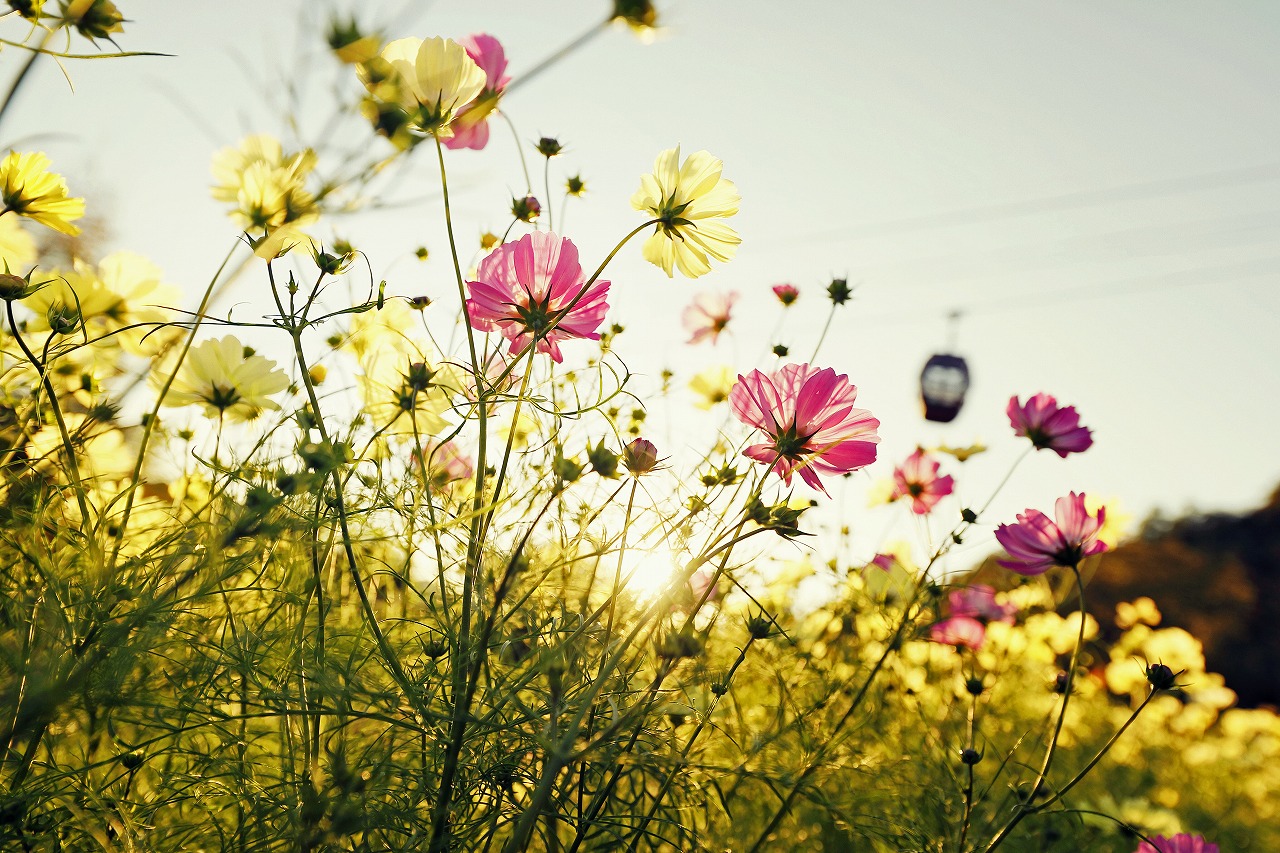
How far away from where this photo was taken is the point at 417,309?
2.28ft

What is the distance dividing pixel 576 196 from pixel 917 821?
0.68m

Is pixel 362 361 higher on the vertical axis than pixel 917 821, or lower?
higher

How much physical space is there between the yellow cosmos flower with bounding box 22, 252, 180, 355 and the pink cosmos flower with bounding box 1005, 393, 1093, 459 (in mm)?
889

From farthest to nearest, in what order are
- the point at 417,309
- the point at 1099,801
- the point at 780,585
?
the point at 1099,801 → the point at 780,585 → the point at 417,309

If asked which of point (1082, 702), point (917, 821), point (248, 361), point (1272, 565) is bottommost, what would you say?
point (917, 821)

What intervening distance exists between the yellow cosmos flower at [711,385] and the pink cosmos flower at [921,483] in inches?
10.9

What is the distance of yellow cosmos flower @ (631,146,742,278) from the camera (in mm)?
588

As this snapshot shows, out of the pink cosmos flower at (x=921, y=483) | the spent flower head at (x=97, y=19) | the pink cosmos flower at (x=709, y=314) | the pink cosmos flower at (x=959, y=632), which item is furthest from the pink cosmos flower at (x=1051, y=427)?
the spent flower head at (x=97, y=19)

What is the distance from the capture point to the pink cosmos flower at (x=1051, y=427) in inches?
36.9

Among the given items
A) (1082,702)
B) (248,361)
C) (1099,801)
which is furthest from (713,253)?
(1082,702)

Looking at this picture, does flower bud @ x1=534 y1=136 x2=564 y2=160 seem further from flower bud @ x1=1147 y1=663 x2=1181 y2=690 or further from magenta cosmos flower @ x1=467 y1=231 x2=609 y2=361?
flower bud @ x1=1147 y1=663 x2=1181 y2=690

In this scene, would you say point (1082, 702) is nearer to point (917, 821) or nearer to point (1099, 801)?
point (1099, 801)

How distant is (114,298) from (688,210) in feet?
1.58

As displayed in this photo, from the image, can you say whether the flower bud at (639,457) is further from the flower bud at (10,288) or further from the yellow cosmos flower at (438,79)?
the flower bud at (10,288)
